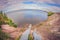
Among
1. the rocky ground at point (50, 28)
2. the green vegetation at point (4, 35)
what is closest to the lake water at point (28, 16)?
the rocky ground at point (50, 28)

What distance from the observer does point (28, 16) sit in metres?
1.48

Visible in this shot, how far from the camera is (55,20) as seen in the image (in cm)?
148

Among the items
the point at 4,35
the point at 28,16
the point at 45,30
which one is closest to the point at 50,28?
the point at 45,30

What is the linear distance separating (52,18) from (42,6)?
0.18 meters

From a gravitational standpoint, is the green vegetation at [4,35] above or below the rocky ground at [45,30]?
below

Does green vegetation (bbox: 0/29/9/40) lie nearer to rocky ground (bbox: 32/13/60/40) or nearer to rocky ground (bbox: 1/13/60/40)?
rocky ground (bbox: 1/13/60/40)

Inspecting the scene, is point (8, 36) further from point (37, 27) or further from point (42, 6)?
point (42, 6)

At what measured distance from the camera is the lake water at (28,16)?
1476mm

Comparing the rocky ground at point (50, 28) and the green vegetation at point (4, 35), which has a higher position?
the rocky ground at point (50, 28)

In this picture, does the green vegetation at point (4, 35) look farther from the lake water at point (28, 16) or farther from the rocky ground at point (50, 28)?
the rocky ground at point (50, 28)

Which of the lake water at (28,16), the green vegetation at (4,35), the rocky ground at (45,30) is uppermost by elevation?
the lake water at (28,16)

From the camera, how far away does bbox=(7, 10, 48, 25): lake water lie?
148cm

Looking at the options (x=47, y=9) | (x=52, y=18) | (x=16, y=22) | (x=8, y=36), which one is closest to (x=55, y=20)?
(x=52, y=18)

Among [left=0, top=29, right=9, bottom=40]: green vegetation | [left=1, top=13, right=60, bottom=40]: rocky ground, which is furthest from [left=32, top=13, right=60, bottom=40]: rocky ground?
[left=0, top=29, right=9, bottom=40]: green vegetation
